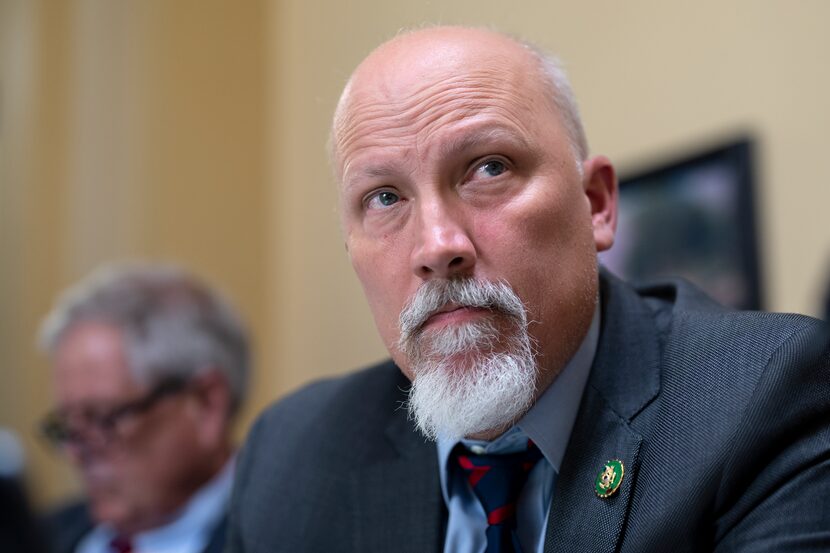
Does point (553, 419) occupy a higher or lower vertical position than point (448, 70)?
lower

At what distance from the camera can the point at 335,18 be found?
3.68 meters

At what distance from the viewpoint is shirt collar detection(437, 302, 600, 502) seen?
148 cm

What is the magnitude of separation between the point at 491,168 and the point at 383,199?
0.18 meters

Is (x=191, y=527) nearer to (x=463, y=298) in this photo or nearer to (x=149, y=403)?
(x=149, y=403)

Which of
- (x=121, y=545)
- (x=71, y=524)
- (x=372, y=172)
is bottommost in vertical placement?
(x=71, y=524)

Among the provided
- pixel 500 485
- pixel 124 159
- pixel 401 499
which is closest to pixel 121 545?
pixel 401 499

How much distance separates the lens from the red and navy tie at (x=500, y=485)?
4.76 feet

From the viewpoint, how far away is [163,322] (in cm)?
276

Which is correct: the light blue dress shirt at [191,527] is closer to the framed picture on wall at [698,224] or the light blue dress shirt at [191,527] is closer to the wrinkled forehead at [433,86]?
the framed picture on wall at [698,224]

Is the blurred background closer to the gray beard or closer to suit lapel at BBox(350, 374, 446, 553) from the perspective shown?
suit lapel at BBox(350, 374, 446, 553)

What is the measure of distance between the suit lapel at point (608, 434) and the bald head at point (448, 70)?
0.32 meters

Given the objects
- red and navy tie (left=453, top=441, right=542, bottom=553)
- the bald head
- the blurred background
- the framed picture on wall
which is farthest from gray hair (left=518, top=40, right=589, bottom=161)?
the blurred background

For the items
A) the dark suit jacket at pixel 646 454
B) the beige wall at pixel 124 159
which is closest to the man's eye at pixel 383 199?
the dark suit jacket at pixel 646 454

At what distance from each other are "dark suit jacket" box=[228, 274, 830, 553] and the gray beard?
148 mm
